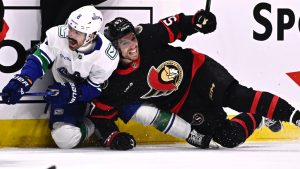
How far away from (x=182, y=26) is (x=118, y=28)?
312mm

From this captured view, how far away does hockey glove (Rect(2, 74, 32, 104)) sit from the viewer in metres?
3.56

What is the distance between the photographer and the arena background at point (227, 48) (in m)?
4.00

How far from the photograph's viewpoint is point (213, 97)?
3896 millimetres

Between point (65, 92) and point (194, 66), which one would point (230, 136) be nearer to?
point (194, 66)

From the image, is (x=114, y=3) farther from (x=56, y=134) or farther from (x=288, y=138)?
(x=288, y=138)

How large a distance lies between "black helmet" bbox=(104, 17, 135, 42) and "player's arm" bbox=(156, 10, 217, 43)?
0.16 metres

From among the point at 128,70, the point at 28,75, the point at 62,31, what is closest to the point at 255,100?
the point at 128,70

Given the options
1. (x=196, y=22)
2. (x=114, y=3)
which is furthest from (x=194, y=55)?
(x=114, y=3)

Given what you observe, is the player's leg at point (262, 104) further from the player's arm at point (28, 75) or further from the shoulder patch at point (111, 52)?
the player's arm at point (28, 75)

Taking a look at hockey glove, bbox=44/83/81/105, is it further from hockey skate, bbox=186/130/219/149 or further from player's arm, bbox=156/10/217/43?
hockey skate, bbox=186/130/219/149
